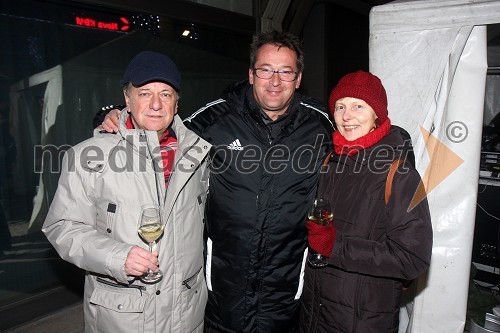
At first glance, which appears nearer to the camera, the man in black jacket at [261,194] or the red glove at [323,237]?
the red glove at [323,237]

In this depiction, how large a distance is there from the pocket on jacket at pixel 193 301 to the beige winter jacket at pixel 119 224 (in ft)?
0.04

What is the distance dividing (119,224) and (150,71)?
92 centimetres

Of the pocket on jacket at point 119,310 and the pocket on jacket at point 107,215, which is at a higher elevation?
the pocket on jacket at point 107,215

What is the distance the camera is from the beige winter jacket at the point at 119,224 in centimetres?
207

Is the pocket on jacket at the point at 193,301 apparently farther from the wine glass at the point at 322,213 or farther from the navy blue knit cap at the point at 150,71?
the navy blue knit cap at the point at 150,71

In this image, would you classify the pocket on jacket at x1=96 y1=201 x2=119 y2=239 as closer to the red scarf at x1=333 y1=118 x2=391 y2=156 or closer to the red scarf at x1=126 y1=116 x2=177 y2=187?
the red scarf at x1=126 y1=116 x2=177 y2=187

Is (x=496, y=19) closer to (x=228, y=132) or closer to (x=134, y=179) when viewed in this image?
(x=228, y=132)

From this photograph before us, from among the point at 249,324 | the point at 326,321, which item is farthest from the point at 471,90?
the point at 249,324

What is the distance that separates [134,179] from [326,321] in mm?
1437

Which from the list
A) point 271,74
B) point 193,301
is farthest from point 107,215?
point 271,74

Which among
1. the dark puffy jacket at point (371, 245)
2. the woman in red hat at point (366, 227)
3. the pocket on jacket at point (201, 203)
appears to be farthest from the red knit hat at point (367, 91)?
the pocket on jacket at point (201, 203)

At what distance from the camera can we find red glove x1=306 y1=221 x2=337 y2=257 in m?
2.08

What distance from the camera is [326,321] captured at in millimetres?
2244

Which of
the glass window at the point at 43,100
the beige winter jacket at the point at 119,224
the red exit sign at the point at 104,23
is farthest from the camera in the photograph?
the red exit sign at the point at 104,23
